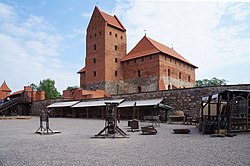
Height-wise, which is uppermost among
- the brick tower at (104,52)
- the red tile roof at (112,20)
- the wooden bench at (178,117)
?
the red tile roof at (112,20)

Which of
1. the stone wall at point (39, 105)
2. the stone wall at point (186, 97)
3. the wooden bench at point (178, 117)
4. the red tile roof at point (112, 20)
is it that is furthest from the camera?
the red tile roof at point (112, 20)

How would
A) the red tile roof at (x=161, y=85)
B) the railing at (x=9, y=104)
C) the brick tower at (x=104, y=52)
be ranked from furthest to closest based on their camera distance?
the brick tower at (x=104, y=52), the railing at (x=9, y=104), the red tile roof at (x=161, y=85)

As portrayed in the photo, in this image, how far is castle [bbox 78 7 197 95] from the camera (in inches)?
1489

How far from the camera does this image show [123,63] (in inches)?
1689

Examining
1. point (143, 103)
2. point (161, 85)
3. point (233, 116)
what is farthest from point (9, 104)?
point (233, 116)

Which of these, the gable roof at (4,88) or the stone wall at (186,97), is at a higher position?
the gable roof at (4,88)

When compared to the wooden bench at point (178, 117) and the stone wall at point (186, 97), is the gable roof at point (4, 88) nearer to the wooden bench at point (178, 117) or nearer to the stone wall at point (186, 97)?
the stone wall at point (186, 97)

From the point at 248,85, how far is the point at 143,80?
838 inches

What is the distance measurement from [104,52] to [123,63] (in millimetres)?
4219

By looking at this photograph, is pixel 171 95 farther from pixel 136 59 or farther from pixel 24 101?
pixel 24 101

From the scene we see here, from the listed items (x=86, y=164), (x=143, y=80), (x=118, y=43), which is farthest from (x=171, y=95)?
(x=118, y=43)

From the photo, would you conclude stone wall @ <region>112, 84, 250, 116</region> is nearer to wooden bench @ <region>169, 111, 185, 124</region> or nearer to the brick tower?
wooden bench @ <region>169, 111, 185, 124</region>

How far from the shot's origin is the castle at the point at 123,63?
1489 inches

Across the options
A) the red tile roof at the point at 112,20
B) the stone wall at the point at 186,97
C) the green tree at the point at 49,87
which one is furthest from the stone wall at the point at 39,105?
the green tree at the point at 49,87
